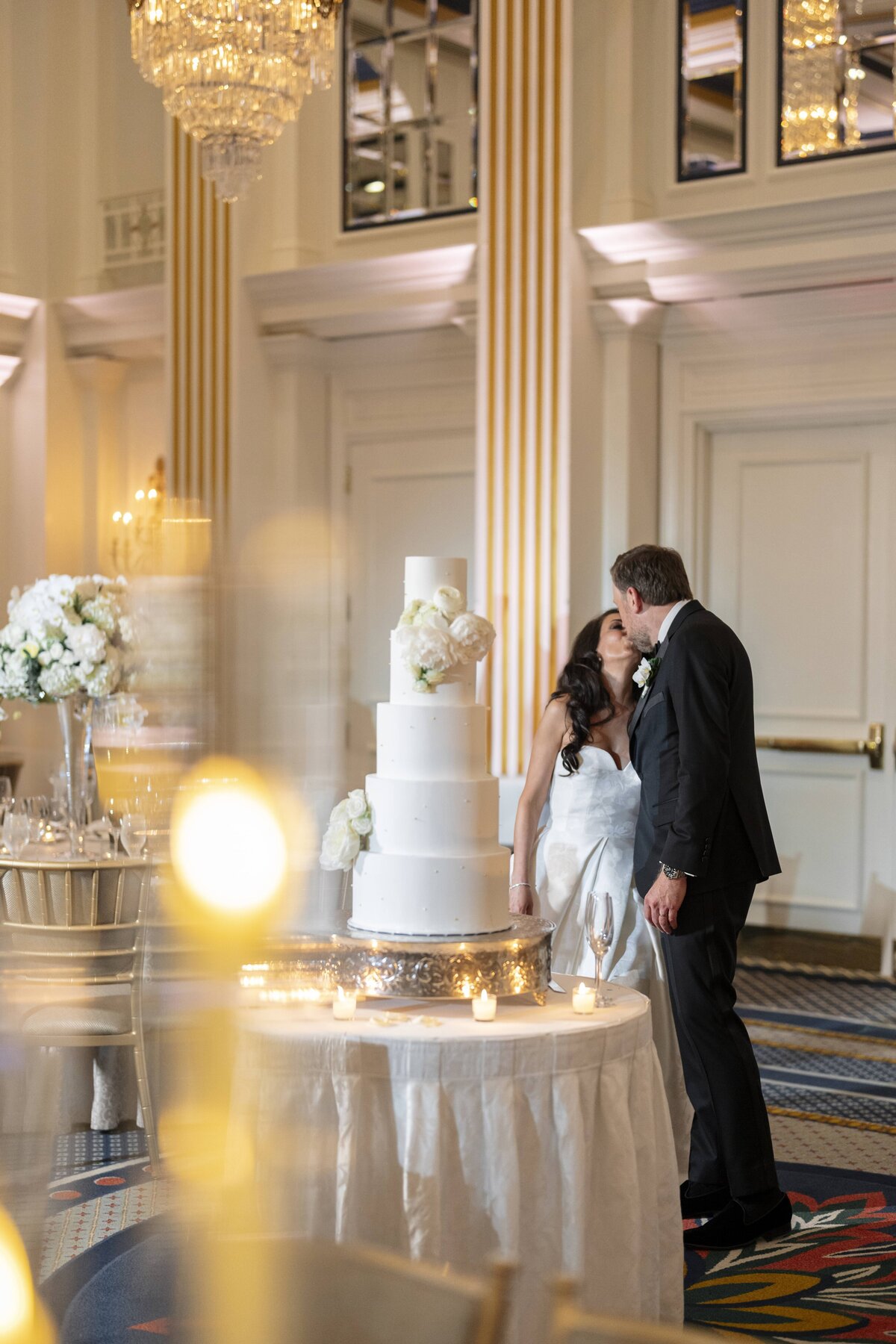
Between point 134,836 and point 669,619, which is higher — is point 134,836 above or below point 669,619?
below

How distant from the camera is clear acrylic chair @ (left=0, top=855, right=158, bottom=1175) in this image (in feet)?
A: 14.3

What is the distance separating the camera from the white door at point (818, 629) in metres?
7.05

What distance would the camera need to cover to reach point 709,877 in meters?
3.65

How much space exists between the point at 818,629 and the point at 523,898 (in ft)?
11.9

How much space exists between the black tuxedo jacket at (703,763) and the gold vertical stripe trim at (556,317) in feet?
10.2

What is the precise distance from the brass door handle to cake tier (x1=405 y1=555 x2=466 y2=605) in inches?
163

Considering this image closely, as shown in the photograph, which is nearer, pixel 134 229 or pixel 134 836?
pixel 134 836

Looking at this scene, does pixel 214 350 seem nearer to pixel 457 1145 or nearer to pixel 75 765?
pixel 75 765

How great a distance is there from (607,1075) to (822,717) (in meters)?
4.52

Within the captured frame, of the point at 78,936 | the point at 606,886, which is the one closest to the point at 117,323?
the point at 78,936

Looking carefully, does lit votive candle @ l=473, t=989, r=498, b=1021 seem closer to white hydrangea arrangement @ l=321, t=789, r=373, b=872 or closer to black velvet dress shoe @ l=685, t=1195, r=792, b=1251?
white hydrangea arrangement @ l=321, t=789, r=373, b=872

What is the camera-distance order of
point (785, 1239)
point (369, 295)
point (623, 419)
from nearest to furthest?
1. point (785, 1239)
2. point (623, 419)
3. point (369, 295)

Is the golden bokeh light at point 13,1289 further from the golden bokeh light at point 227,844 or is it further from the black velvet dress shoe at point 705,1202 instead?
the black velvet dress shoe at point 705,1202

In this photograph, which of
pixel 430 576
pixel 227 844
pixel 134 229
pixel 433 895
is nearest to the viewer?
pixel 227 844
